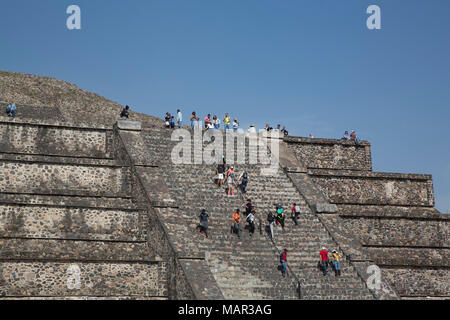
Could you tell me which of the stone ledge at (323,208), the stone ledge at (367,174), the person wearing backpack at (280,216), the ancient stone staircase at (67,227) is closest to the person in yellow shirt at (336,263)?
the person wearing backpack at (280,216)

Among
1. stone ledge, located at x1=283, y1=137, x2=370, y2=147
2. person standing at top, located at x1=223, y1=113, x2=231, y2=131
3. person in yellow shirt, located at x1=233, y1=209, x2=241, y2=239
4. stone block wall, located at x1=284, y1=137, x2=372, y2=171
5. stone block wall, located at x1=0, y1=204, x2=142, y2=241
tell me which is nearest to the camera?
stone block wall, located at x1=0, y1=204, x2=142, y2=241

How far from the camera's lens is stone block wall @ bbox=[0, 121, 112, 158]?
88.0 ft

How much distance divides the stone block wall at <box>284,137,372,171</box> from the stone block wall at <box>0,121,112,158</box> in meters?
9.01

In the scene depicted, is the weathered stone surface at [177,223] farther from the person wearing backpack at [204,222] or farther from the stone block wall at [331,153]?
the person wearing backpack at [204,222]

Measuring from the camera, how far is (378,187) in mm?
30531

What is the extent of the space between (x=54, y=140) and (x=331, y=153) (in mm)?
→ 13373

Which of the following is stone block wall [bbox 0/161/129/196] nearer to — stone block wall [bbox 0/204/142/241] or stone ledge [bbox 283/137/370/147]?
stone block wall [bbox 0/204/142/241]

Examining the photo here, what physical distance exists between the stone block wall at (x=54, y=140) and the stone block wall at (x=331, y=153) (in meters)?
9.01

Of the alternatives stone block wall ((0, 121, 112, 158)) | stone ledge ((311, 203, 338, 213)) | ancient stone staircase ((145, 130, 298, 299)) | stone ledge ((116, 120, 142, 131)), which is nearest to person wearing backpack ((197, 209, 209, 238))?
ancient stone staircase ((145, 130, 298, 299))

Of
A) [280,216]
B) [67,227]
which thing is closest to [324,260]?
[280,216]

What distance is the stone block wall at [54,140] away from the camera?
2683 cm

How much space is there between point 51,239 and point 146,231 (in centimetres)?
320
